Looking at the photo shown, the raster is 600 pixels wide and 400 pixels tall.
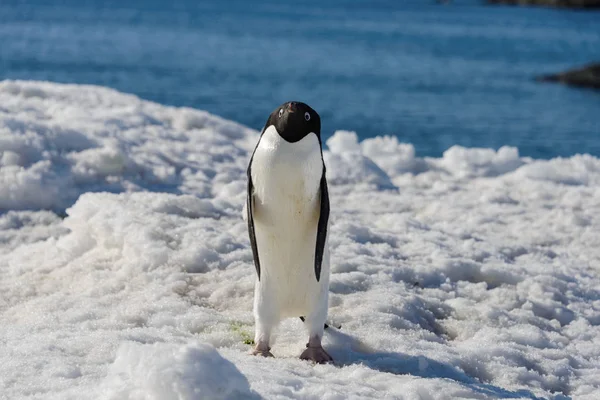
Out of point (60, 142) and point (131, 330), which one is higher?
point (60, 142)

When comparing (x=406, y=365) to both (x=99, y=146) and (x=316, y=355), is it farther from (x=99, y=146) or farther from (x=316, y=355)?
(x=99, y=146)

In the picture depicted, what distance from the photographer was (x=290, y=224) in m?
4.83

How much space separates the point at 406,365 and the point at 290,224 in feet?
3.10

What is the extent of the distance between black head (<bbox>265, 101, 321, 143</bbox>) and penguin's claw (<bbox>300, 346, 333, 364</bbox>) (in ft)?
3.54

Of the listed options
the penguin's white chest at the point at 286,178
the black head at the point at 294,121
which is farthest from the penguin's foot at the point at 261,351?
the black head at the point at 294,121

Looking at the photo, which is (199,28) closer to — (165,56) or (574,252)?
(165,56)

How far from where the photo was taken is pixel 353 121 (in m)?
27.4

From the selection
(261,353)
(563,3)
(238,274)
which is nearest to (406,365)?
(261,353)

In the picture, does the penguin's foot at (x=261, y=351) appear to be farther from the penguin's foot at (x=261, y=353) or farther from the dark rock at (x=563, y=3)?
the dark rock at (x=563, y=3)

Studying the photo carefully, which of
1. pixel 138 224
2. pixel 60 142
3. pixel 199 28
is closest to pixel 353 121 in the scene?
pixel 60 142

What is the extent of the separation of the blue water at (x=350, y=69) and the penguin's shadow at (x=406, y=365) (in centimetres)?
1743

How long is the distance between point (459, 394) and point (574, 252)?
402cm

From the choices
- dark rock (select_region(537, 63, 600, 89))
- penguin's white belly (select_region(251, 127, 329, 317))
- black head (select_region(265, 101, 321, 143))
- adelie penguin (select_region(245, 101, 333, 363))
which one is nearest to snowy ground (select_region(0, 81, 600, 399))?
adelie penguin (select_region(245, 101, 333, 363))

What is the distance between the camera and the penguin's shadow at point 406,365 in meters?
4.72
